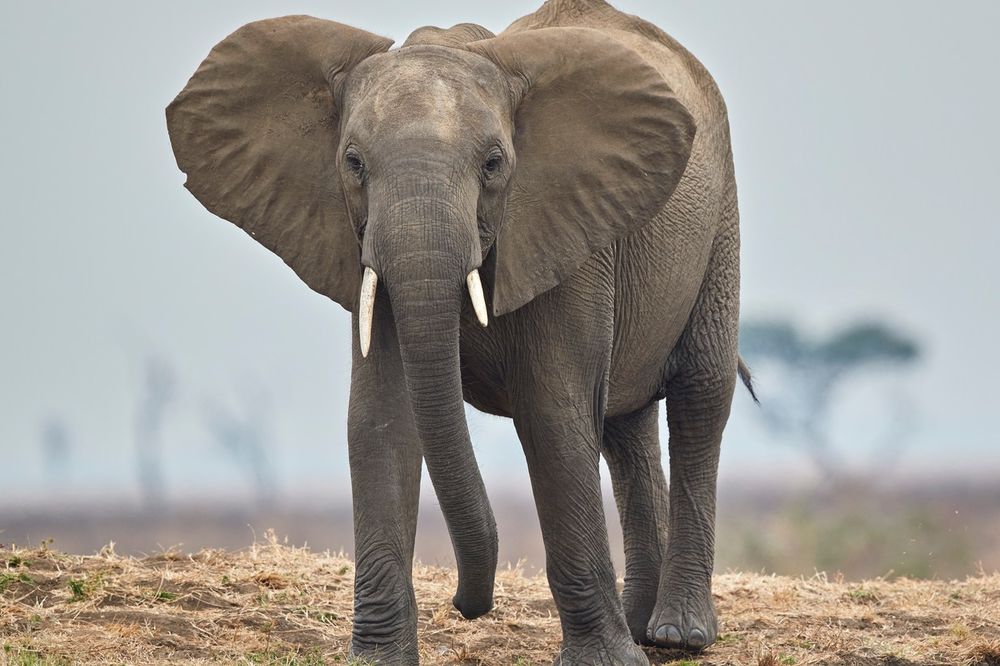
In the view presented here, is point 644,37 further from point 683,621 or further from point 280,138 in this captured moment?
point 683,621

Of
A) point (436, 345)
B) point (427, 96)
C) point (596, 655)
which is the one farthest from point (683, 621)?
point (427, 96)

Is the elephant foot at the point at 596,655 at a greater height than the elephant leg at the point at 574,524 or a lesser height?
lesser

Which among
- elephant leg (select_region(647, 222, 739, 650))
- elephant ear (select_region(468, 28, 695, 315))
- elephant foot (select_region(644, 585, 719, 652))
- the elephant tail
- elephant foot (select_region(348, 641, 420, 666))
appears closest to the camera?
elephant ear (select_region(468, 28, 695, 315))

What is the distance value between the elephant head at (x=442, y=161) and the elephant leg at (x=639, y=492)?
2062mm

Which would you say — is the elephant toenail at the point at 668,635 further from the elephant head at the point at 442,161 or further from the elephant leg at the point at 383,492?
the elephant leg at the point at 383,492

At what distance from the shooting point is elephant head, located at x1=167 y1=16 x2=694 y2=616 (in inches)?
238

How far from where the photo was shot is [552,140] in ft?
21.9

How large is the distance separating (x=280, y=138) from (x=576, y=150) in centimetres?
113

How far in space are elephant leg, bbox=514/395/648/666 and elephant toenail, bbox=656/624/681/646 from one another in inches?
52.7

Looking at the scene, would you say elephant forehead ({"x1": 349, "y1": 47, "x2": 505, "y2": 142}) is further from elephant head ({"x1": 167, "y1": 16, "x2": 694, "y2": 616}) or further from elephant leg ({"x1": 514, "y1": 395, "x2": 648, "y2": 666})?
elephant leg ({"x1": 514, "y1": 395, "x2": 648, "y2": 666})

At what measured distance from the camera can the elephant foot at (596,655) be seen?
22.9 feet

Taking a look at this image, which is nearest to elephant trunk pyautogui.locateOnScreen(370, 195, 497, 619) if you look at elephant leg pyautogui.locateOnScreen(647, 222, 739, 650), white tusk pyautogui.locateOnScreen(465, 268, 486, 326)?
white tusk pyautogui.locateOnScreen(465, 268, 486, 326)

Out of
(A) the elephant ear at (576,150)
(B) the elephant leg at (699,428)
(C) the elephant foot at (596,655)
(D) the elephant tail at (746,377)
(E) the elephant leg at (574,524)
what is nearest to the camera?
(A) the elephant ear at (576,150)

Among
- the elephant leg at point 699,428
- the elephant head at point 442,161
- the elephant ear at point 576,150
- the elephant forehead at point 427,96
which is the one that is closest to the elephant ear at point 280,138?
the elephant head at point 442,161
